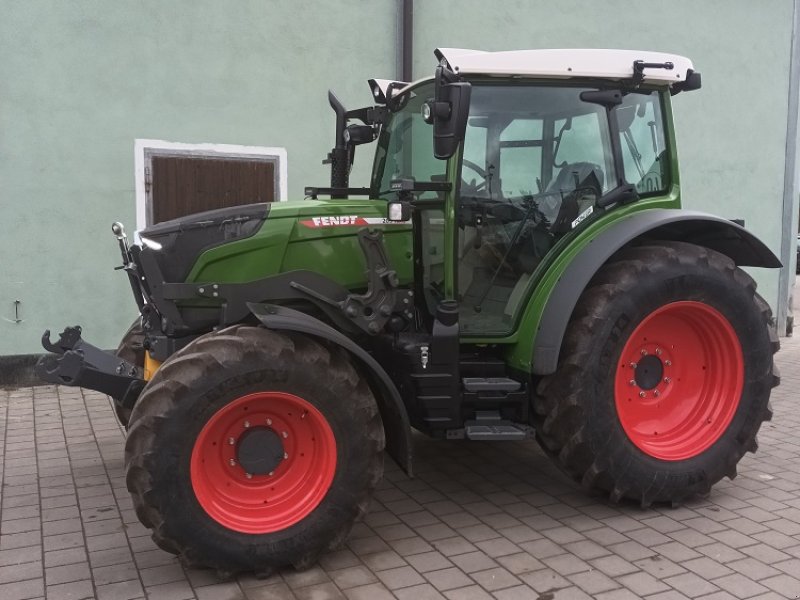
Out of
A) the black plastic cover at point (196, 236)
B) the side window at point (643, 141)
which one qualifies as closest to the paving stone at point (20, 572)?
the black plastic cover at point (196, 236)

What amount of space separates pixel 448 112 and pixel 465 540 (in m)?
2.07

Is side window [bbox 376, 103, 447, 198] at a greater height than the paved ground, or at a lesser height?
greater

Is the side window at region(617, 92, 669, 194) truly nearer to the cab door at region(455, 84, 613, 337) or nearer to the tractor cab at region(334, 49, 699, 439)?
the tractor cab at region(334, 49, 699, 439)

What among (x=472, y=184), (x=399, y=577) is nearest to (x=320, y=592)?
(x=399, y=577)

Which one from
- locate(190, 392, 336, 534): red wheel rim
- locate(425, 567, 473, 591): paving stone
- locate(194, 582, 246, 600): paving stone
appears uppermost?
locate(190, 392, 336, 534): red wheel rim

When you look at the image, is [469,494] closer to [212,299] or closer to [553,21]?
[212,299]

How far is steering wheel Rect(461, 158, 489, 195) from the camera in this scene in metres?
3.82

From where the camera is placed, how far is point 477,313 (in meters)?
3.93

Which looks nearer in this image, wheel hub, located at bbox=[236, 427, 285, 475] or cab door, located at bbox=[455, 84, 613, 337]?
wheel hub, located at bbox=[236, 427, 285, 475]

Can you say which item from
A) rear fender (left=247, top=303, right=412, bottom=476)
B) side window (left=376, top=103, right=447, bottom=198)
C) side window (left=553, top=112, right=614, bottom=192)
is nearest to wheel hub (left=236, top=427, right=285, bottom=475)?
rear fender (left=247, top=303, right=412, bottom=476)

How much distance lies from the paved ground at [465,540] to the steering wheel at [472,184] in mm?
1737

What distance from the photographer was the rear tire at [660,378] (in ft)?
12.1

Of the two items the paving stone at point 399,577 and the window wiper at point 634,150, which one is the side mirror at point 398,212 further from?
the paving stone at point 399,577

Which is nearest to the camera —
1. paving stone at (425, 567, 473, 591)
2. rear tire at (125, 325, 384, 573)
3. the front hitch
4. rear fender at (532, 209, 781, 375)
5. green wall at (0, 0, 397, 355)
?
rear tire at (125, 325, 384, 573)
